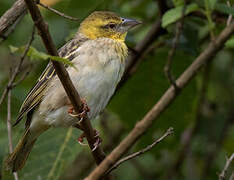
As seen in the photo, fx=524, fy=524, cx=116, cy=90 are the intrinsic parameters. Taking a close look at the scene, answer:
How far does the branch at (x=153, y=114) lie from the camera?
102 inches

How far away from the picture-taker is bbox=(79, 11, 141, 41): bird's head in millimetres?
3713

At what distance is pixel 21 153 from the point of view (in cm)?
341

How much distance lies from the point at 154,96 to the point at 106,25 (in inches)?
26.6

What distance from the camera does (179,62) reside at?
3975 mm

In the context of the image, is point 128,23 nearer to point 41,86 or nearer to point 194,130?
point 41,86

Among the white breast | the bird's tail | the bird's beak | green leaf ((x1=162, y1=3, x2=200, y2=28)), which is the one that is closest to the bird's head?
the bird's beak

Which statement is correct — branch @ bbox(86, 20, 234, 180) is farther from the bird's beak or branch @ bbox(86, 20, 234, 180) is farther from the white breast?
the bird's beak

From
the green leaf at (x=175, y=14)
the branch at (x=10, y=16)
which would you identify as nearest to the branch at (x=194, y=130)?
the green leaf at (x=175, y=14)

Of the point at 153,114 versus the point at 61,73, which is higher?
the point at 61,73

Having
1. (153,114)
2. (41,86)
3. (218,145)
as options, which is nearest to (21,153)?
(41,86)

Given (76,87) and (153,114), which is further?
(76,87)

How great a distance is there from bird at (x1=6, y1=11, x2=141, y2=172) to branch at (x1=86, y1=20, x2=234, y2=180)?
39 cm

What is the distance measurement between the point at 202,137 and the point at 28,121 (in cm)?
177

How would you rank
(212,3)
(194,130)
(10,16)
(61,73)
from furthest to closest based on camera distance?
1. (194,130)
2. (212,3)
3. (10,16)
4. (61,73)
